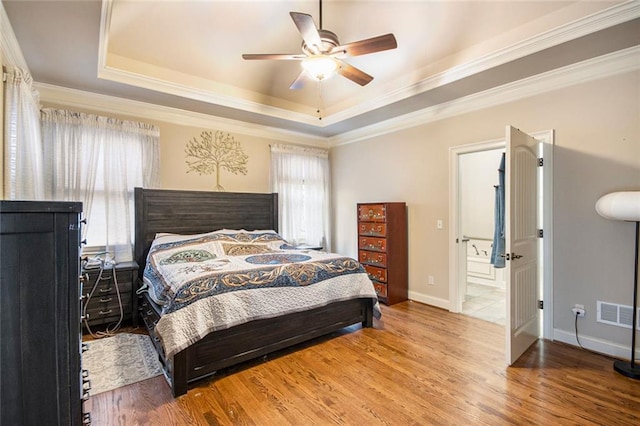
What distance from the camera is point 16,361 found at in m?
0.99

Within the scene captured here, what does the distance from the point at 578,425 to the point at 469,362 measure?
820mm

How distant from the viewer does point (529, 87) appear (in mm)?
3102

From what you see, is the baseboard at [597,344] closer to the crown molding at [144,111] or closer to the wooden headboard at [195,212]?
the wooden headboard at [195,212]

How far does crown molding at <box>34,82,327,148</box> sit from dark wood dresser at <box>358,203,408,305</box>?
210 cm

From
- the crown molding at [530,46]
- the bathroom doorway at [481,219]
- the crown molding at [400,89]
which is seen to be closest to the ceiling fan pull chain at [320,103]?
the crown molding at [400,89]

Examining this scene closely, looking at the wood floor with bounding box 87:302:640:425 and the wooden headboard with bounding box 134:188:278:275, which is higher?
the wooden headboard with bounding box 134:188:278:275

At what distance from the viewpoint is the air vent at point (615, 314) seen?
254 centimetres

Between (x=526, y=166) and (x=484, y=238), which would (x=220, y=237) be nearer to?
(x=526, y=166)

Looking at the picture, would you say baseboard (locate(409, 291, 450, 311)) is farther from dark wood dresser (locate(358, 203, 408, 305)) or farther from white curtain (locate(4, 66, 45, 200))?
white curtain (locate(4, 66, 45, 200))

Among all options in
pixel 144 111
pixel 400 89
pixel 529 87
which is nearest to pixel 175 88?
pixel 144 111

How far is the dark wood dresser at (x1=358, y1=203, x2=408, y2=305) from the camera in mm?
4125

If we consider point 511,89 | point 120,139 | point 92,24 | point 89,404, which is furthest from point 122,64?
point 511,89

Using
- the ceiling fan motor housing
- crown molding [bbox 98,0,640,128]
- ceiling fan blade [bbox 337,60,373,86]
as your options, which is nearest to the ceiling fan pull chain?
crown molding [bbox 98,0,640,128]

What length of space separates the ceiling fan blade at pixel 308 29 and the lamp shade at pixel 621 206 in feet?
8.76
